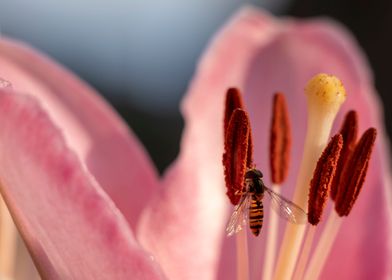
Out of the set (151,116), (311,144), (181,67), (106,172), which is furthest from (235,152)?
(181,67)

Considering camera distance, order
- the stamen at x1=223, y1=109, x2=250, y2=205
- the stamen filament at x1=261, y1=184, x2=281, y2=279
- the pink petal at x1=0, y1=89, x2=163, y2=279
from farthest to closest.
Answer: the stamen filament at x1=261, y1=184, x2=281, y2=279
the stamen at x1=223, y1=109, x2=250, y2=205
the pink petal at x1=0, y1=89, x2=163, y2=279

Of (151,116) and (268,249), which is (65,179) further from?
(151,116)

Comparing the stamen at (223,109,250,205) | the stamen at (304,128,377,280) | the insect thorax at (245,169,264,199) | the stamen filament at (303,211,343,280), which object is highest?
the stamen at (223,109,250,205)

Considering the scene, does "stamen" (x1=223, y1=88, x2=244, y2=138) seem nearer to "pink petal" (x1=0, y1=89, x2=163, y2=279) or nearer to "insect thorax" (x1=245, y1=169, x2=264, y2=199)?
"insect thorax" (x1=245, y1=169, x2=264, y2=199)

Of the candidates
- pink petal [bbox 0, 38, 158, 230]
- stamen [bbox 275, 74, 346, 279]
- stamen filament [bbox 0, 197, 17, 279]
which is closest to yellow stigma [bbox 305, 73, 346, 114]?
stamen [bbox 275, 74, 346, 279]

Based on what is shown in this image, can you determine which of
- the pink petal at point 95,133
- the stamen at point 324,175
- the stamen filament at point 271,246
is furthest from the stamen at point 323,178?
the pink petal at point 95,133
